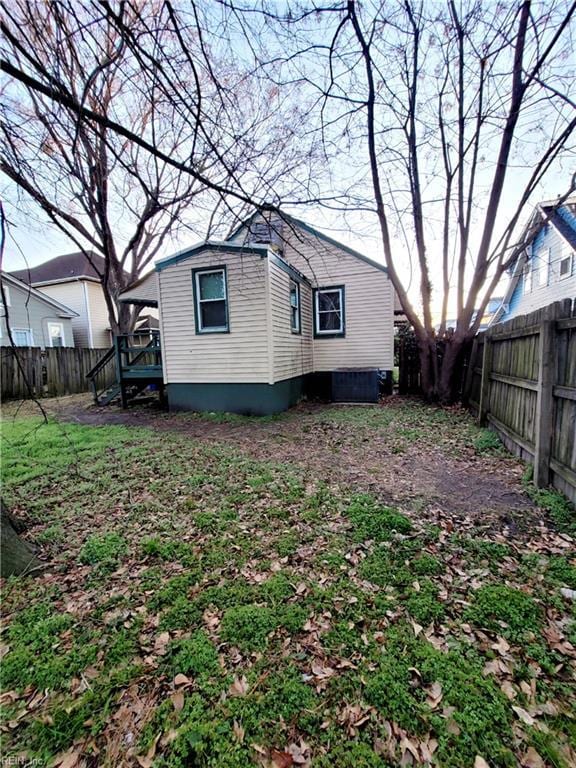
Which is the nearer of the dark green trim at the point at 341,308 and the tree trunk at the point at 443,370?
the tree trunk at the point at 443,370

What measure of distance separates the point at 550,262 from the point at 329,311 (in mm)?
8765

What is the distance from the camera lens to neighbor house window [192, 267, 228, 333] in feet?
25.3

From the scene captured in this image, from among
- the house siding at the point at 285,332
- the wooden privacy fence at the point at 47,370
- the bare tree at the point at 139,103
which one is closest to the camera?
the bare tree at the point at 139,103

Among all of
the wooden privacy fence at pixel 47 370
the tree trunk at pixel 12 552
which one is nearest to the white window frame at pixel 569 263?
the tree trunk at pixel 12 552

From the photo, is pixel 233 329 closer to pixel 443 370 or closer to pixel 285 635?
pixel 443 370

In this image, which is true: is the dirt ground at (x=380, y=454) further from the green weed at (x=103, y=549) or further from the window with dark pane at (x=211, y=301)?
the green weed at (x=103, y=549)

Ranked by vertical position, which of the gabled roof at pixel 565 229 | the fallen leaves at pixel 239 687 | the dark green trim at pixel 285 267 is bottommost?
the fallen leaves at pixel 239 687

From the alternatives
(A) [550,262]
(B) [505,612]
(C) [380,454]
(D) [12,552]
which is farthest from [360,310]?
(D) [12,552]

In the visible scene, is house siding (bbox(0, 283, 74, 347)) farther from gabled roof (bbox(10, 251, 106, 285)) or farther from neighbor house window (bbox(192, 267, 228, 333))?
neighbor house window (bbox(192, 267, 228, 333))

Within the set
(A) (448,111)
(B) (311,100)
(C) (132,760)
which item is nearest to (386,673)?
(C) (132,760)

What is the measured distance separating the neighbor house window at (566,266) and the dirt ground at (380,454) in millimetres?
7829

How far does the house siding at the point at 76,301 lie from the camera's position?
18.7 m

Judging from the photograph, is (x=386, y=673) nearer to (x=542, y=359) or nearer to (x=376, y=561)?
(x=376, y=561)

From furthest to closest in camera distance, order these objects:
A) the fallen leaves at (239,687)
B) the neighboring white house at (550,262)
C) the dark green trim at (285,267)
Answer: the neighboring white house at (550,262) → the dark green trim at (285,267) → the fallen leaves at (239,687)
